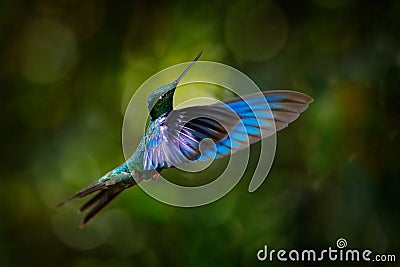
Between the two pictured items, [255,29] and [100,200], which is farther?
[255,29]

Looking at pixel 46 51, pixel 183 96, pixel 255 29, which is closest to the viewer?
pixel 183 96

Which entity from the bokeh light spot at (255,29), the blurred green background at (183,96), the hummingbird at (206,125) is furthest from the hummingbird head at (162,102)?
the bokeh light spot at (255,29)

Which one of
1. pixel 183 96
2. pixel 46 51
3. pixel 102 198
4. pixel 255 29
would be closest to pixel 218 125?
pixel 102 198

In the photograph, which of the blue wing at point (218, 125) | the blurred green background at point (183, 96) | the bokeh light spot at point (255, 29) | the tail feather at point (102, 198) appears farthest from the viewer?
the bokeh light spot at point (255, 29)

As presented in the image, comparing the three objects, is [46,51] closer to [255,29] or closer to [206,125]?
[255,29]

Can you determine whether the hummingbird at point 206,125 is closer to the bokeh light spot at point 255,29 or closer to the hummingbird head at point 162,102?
the hummingbird head at point 162,102

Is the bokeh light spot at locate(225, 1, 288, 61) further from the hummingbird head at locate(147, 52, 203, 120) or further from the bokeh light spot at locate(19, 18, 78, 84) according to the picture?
the hummingbird head at locate(147, 52, 203, 120)
